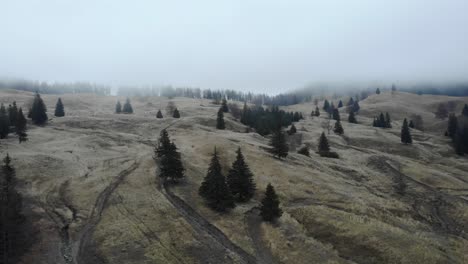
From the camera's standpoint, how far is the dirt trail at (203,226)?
152ft

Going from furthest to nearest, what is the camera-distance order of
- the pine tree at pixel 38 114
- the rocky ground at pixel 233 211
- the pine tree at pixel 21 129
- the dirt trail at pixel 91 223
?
the pine tree at pixel 38 114
the pine tree at pixel 21 129
the rocky ground at pixel 233 211
the dirt trail at pixel 91 223

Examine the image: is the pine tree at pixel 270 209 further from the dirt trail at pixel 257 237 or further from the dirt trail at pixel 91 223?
the dirt trail at pixel 91 223

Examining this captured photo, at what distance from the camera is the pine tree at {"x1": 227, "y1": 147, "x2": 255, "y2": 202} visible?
61969 millimetres

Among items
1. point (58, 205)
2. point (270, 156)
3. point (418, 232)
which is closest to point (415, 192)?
point (418, 232)

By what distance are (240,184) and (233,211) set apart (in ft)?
20.3

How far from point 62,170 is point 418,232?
64.3 metres

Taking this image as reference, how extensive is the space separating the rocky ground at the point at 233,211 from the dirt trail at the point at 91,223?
0.15 meters

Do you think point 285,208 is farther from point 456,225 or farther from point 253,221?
point 456,225

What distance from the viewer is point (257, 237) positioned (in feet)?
166

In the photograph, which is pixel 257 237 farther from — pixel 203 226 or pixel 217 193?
pixel 217 193

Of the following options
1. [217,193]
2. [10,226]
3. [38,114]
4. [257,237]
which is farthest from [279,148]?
[38,114]

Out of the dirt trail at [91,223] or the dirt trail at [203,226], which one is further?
the dirt trail at [203,226]

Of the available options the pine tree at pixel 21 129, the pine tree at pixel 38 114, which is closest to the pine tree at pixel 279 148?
the pine tree at pixel 21 129

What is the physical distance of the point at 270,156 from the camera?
283 ft
